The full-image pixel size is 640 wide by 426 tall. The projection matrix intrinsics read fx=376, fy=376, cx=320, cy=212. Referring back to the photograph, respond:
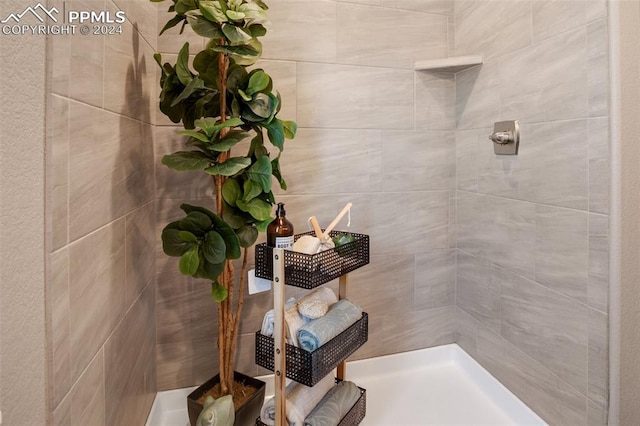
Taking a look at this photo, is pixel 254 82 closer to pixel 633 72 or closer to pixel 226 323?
pixel 226 323

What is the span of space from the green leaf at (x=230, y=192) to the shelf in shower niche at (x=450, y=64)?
104cm

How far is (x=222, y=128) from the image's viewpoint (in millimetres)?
961

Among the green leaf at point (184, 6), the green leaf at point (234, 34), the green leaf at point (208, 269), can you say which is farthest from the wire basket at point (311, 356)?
the green leaf at point (184, 6)

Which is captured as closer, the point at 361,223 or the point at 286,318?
the point at 286,318

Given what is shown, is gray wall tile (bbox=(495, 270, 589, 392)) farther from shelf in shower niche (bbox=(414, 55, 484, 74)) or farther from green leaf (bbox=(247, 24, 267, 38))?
green leaf (bbox=(247, 24, 267, 38))

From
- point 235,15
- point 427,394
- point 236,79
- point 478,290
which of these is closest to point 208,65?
point 236,79

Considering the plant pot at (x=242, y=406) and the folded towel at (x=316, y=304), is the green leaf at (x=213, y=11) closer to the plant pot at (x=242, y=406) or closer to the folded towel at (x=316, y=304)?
the folded towel at (x=316, y=304)

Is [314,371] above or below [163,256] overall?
below

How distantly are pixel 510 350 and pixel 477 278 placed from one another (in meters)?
0.31

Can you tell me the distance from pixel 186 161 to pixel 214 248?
237 millimetres

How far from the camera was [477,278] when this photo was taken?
1.61m

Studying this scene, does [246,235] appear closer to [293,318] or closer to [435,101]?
[293,318]

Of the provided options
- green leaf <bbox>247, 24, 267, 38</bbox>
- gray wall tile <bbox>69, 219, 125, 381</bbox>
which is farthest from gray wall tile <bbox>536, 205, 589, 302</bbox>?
gray wall tile <bbox>69, 219, 125, 381</bbox>

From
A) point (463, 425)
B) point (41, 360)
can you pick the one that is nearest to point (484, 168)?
point (463, 425)
